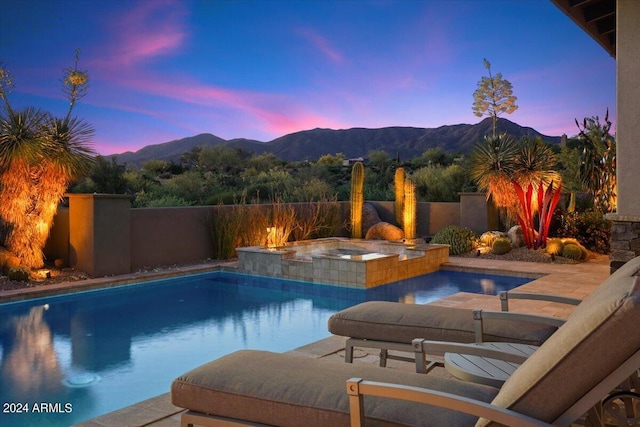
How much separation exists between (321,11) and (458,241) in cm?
1223

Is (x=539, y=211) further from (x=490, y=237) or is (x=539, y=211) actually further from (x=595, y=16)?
(x=595, y=16)

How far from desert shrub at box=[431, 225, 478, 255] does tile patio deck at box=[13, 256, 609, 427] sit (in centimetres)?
53

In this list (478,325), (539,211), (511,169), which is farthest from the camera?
(511,169)

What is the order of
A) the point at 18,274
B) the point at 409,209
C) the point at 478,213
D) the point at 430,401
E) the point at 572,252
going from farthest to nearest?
the point at 478,213 → the point at 409,209 → the point at 572,252 → the point at 18,274 → the point at 430,401

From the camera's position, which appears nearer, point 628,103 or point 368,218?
point 628,103

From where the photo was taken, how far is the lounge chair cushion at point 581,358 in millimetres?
1642

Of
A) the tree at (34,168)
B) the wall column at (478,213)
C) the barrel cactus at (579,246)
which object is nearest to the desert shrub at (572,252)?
the barrel cactus at (579,246)

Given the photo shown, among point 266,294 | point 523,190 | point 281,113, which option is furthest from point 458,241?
point 281,113

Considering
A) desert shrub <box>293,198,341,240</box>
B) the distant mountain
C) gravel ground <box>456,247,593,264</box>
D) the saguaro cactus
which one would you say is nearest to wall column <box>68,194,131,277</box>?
desert shrub <box>293,198,341,240</box>

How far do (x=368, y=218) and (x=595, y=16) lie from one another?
24.7 feet

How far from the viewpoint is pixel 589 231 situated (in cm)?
1119

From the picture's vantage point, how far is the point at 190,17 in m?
19.2

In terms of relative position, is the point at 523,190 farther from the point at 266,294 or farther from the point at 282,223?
the point at 266,294

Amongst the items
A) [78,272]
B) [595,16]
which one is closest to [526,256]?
[595,16]
